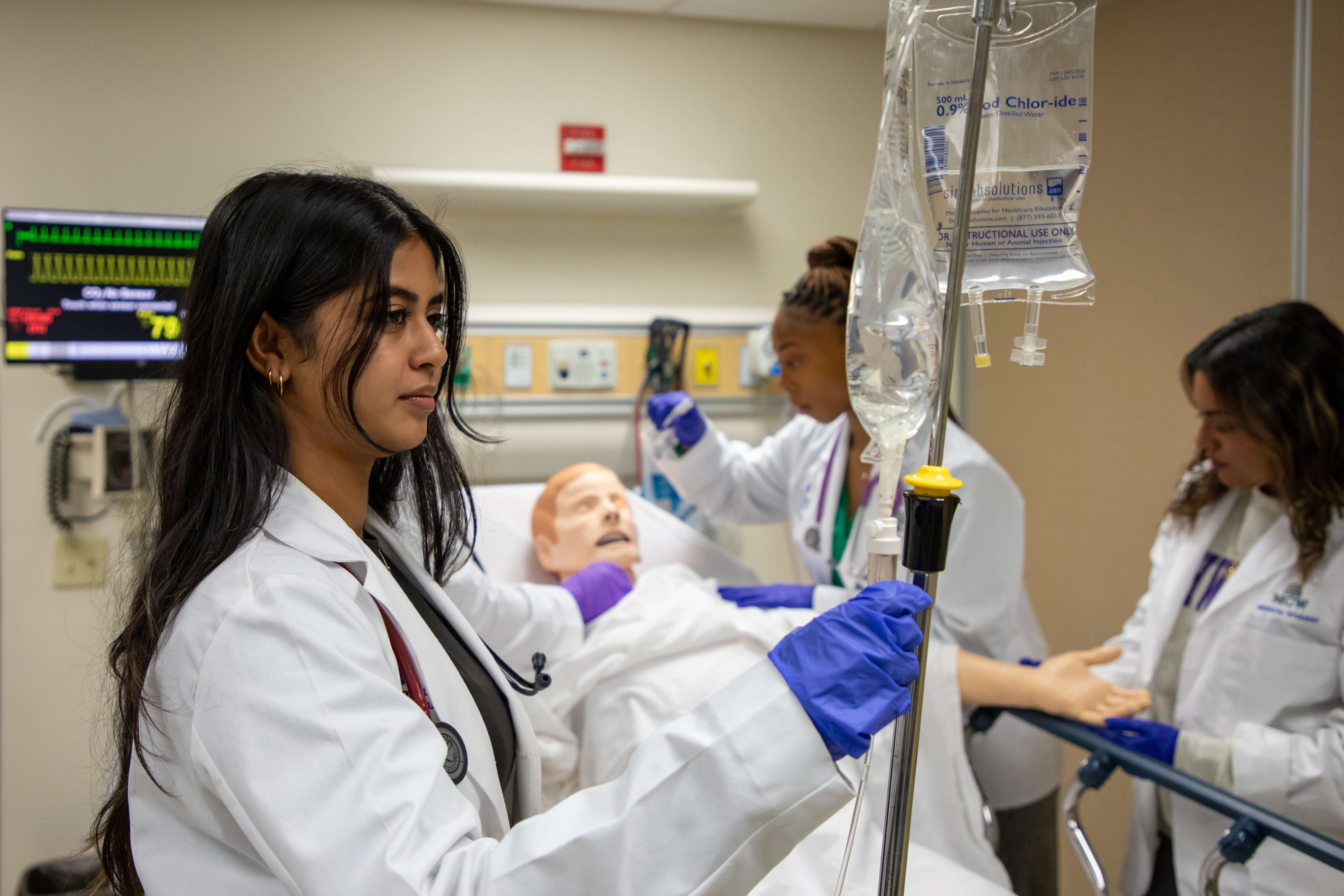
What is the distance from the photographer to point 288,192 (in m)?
1.03

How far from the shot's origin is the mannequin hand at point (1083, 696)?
1.72m

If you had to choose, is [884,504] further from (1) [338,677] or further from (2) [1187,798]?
(2) [1187,798]

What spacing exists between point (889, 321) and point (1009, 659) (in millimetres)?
1424

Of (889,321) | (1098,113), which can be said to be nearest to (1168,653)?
(889,321)

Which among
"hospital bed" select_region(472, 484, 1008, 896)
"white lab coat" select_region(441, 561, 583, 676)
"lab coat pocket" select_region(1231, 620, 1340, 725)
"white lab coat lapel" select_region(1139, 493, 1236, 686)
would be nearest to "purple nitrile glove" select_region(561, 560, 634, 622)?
"white lab coat" select_region(441, 561, 583, 676)

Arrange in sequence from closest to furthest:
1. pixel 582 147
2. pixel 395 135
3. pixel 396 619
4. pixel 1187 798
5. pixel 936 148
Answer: pixel 936 148
pixel 396 619
pixel 1187 798
pixel 395 135
pixel 582 147

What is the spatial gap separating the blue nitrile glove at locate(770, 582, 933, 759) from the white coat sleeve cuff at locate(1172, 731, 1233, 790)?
3.56 ft

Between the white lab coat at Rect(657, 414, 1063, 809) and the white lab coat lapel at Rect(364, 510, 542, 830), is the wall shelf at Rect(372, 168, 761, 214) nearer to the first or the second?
the white lab coat at Rect(657, 414, 1063, 809)

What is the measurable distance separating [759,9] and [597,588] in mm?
1919

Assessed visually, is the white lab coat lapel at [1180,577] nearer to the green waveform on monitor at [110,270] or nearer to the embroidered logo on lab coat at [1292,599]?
the embroidered logo on lab coat at [1292,599]

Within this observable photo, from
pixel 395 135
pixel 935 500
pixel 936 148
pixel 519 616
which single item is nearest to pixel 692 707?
pixel 519 616

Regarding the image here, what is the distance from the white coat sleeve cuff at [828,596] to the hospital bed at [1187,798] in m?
0.38

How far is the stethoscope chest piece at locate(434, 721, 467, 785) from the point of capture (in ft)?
3.31

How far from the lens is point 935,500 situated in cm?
82
